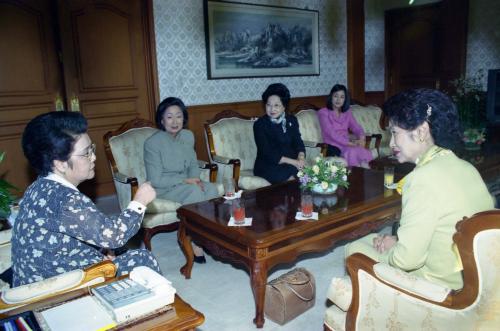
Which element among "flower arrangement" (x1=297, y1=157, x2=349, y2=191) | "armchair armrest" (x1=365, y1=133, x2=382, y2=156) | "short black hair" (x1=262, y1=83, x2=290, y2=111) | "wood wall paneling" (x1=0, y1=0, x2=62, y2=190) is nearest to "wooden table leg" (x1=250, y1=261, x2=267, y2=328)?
"flower arrangement" (x1=297, y1=157, x2=349, y2=191)

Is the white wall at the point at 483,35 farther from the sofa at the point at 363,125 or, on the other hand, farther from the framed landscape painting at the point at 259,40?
the framed landscape painting at the point at 259,40

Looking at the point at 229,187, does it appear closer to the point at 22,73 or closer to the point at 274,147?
the point at 274,147

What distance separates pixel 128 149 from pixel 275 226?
1798 millimetres

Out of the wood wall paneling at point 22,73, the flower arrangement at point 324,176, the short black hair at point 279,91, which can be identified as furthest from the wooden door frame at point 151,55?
the flower arrangement at point 324,176

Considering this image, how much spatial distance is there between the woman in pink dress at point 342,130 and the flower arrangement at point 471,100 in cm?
109

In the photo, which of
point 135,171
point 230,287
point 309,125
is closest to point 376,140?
point 309,125

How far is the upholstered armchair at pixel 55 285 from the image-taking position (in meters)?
1.39

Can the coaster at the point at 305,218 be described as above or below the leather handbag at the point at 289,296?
above

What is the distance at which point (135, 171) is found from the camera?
3623mm

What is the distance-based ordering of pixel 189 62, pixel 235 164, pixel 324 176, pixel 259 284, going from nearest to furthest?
pixel 259 284, pixel 324 176, pixel 235 164, pixel 189 62

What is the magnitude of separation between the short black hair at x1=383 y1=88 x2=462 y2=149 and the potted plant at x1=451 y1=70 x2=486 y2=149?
279cm

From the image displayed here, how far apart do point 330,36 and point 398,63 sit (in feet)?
4.09

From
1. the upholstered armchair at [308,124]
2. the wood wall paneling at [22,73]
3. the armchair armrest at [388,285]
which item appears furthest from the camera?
the upholstered armchair at [308,124]

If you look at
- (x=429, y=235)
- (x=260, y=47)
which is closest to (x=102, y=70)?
(x=260, y=47)
